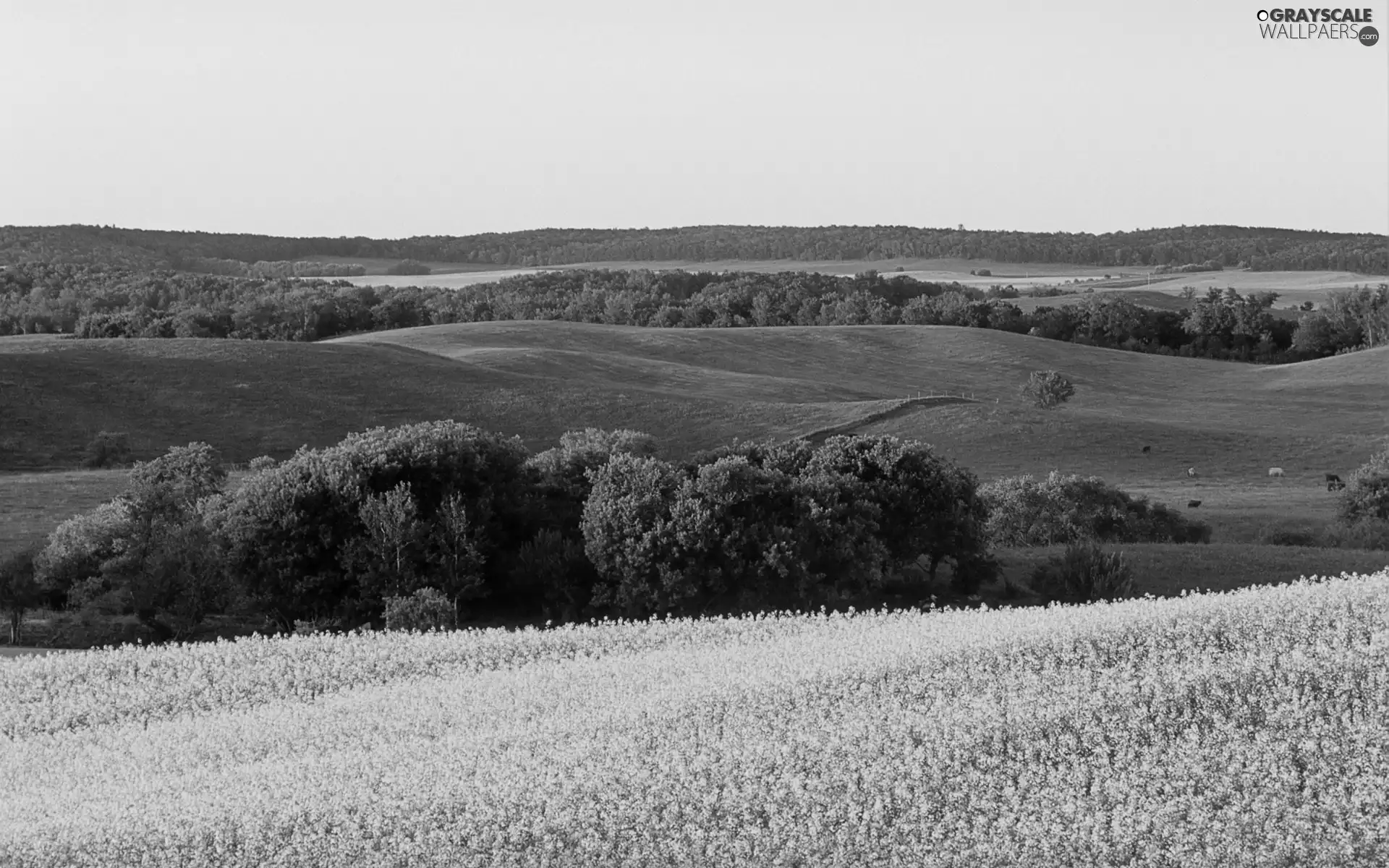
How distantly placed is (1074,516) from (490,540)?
2019 cm

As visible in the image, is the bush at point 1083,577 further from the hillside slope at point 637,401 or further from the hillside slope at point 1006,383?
the hillside slope at point 1006,383

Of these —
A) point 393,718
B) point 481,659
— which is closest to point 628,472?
point 481,659

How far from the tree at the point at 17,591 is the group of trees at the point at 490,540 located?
74mm

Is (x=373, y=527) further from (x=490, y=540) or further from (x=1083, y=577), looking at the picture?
(x=1083, y=577)

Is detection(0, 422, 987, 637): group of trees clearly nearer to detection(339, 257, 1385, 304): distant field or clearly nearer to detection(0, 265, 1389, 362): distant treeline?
detection(0, 265, 1389, 362): distant treeline

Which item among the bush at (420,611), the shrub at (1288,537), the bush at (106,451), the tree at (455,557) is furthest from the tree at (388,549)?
the bush at (106,451)

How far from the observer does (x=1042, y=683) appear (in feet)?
42.5

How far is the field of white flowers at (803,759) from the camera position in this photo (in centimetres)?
1011

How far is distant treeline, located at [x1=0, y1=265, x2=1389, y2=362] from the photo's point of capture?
108938mm

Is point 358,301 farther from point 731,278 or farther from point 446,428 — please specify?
point 446,428

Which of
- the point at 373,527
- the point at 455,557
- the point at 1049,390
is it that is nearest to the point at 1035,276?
the point at 1049,390

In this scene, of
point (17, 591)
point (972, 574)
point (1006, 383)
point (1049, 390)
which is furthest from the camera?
point (1006, 383)

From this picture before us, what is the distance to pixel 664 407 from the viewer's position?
72.4 meters

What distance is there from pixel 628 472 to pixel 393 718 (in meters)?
18.2
